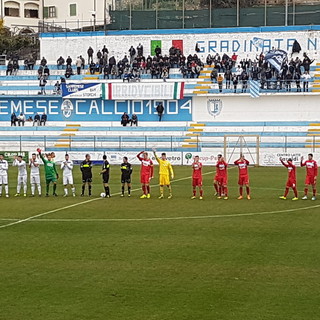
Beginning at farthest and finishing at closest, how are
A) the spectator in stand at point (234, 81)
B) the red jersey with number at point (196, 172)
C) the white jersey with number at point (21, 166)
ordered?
1. the spectator in stand at point (234, 81)
2. the white jersey with number at point (21, 166)
3. the red jersey with number at point (196, 172)

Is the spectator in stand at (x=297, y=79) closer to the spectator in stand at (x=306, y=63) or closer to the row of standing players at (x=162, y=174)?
the spectator in stand at (x=306, y=63)

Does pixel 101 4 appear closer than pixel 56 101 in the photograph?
No

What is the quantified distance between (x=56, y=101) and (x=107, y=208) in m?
36.2

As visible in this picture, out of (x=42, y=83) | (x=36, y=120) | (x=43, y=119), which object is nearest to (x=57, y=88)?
(x=42, y=83)

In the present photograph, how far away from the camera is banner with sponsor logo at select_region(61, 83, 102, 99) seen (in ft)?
200

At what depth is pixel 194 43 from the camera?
64250mm

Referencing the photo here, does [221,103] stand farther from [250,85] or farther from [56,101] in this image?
[56,101]

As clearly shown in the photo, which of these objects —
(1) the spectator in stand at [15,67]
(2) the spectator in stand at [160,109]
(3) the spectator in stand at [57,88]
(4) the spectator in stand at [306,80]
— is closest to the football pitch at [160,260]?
(4) the spectator in stand at [306,80]

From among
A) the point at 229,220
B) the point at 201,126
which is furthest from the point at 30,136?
the point at 229,220

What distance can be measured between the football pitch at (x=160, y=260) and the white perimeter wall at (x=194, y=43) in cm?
3509

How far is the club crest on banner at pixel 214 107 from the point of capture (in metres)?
59.3

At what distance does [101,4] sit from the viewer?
275 ft

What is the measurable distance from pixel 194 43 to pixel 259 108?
9830 millimetres

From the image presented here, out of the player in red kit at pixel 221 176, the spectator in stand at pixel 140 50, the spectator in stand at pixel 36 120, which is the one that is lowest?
the player in red kit at pixel 221 176
